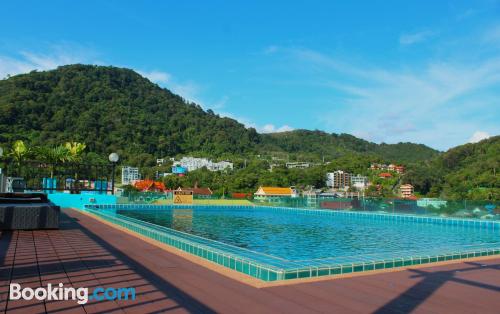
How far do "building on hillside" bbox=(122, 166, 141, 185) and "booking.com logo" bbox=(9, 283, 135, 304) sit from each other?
70.5 meters

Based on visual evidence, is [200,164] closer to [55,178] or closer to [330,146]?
[330,146]

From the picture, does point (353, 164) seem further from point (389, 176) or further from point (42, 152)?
point (42, 152)

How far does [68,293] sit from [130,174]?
76571 millimetres

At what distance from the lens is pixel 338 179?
7669 cm

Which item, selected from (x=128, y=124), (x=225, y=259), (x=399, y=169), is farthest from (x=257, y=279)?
(x=128, y=124)

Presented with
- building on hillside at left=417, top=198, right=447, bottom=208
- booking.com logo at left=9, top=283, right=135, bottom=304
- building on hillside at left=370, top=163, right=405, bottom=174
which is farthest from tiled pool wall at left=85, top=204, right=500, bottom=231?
building on hillside at left=370, top=163, right=405, bottom=174

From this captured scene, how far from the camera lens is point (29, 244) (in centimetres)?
629

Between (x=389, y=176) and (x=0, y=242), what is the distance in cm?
6967

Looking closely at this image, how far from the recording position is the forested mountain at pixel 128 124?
184ft

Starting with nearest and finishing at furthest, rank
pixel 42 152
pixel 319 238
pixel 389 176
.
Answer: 1. pixel 319 238
2. pixel 42 152
3. pixel 389 176

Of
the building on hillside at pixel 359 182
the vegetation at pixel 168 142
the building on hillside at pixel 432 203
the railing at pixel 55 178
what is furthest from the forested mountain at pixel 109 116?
the building on hillside at pixel 432 203

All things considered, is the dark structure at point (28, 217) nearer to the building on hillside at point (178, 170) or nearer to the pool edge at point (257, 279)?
the pool edge at point (257, 279)

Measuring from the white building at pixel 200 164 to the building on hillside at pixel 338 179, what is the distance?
1901 centimetres

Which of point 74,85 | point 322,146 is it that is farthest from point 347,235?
point 322,146
